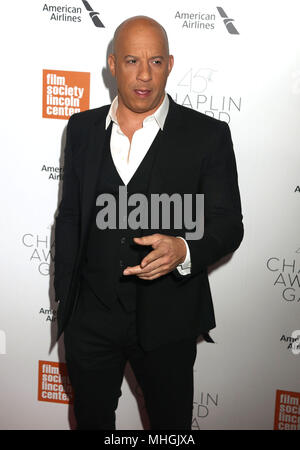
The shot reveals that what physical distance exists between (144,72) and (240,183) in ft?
2.54

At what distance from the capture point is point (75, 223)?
2.30m

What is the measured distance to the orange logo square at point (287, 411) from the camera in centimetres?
279

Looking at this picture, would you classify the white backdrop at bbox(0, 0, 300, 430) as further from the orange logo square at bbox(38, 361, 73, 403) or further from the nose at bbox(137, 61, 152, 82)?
the nose at bbox(137, 61, 152, 82)

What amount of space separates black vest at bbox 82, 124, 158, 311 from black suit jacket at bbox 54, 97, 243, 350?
0.03m

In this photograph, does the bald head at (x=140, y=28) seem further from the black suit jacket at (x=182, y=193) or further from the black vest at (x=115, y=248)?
the black vest at (x=115, y=248)

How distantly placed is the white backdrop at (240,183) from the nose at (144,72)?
479 millimetres

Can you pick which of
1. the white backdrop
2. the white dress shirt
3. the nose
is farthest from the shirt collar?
the white backdrop

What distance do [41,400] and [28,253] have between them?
2.69ft

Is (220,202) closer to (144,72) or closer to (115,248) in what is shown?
(115,248)

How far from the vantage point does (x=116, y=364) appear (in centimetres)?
226

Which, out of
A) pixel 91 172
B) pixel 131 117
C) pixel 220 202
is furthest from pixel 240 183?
pixel 91 172

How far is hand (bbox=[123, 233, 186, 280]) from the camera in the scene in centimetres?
178

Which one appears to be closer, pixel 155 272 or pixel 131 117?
pixel 155 272

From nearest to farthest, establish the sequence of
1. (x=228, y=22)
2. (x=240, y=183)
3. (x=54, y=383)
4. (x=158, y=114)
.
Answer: (x=158, y=114)
(x=228, y=22)
(x=240, y=183)
(x=54, y=383)
